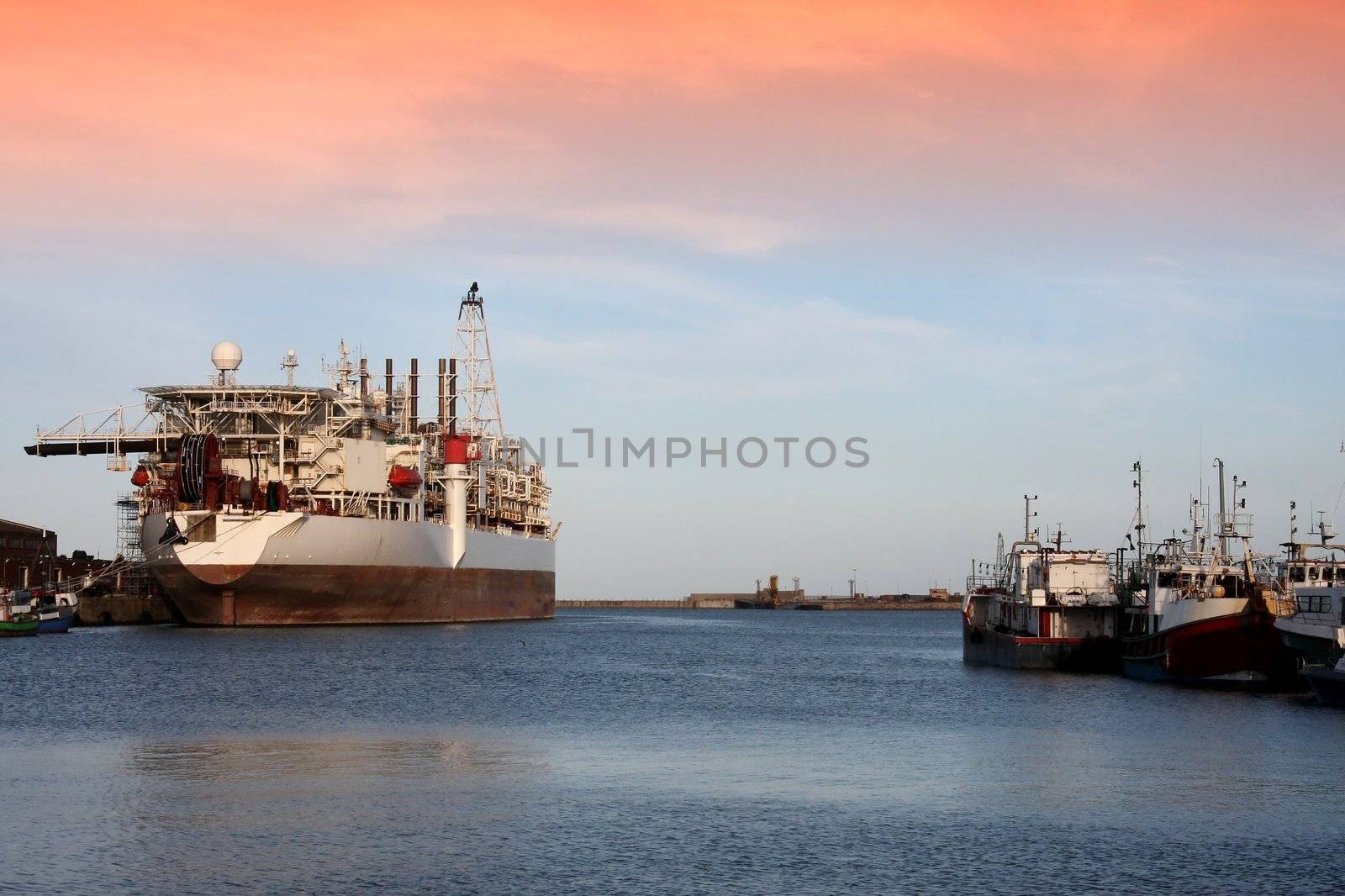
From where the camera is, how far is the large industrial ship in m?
80.2

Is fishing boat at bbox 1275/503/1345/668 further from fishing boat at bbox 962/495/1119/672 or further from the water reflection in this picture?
the water reflection

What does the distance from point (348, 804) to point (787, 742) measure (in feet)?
44.9

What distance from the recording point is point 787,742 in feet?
122

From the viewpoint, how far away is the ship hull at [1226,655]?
174 ft

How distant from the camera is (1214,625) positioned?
53.8m

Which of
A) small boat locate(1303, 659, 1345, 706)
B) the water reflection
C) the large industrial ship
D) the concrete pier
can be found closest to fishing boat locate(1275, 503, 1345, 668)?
small boat locate(1303, 659, 1345, 706)

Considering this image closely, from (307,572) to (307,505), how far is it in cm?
622

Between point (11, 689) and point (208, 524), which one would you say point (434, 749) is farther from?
point (208, 524)

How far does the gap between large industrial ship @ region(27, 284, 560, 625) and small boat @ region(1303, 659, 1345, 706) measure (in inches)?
2081

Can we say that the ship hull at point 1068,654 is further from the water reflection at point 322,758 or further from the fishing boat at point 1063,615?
the water reflection at point 322,758

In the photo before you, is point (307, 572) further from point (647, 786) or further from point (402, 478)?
point (647, 786)

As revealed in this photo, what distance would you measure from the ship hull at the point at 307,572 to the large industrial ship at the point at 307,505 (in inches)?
3.4

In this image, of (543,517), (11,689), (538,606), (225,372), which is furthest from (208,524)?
(543,517)

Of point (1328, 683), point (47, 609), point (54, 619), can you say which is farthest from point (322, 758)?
point (47, 609)
